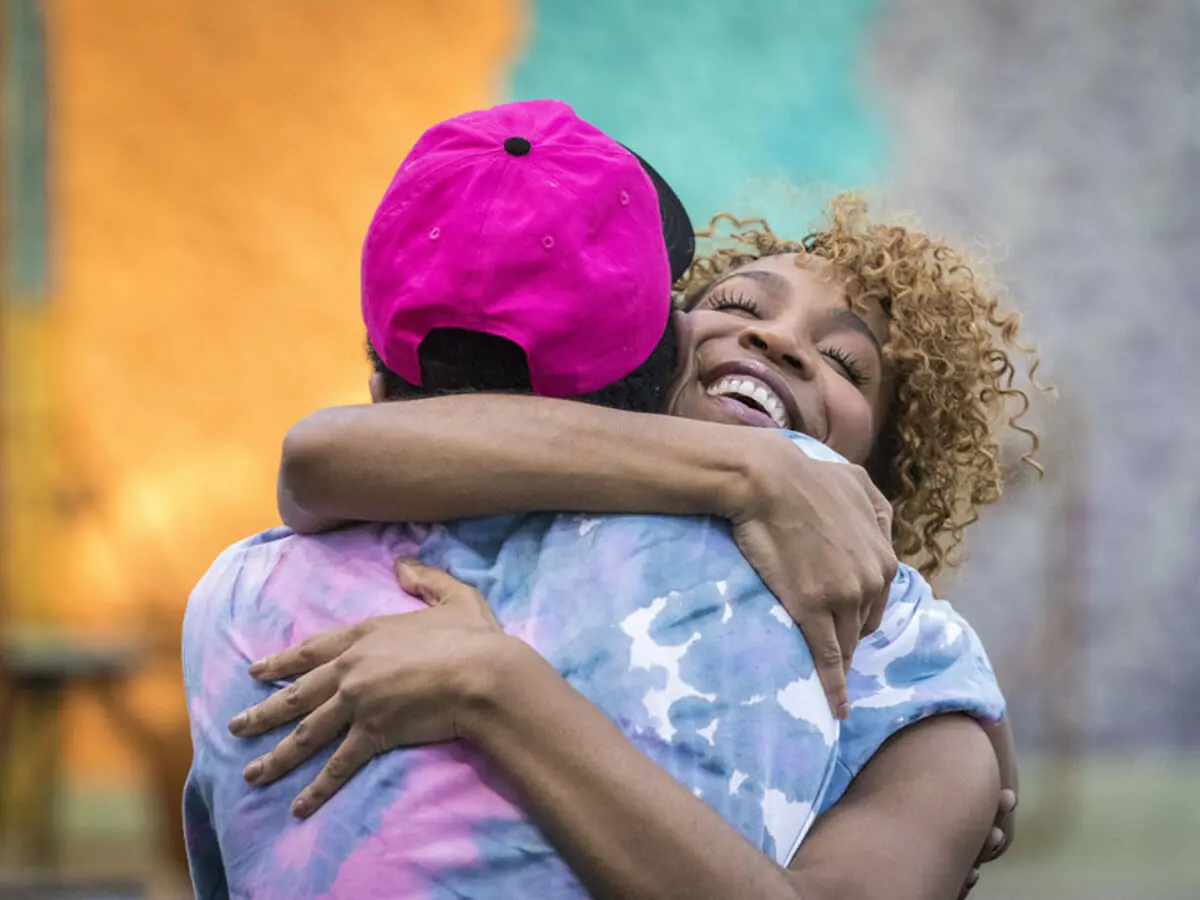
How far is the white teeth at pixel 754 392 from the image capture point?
1.56 metres

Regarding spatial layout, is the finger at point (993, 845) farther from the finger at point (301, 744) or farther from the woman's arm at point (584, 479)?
the finger at point (301, 744)

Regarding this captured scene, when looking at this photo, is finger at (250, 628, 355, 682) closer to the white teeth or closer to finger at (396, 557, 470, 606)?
finger at (396, 557, 470, 606)

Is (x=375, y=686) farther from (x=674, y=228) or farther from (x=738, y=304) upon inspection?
(x=738, y=304)

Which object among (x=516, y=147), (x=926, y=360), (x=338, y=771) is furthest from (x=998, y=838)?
(x=516, y=147)

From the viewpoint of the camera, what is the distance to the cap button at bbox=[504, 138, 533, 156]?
47.0 inches

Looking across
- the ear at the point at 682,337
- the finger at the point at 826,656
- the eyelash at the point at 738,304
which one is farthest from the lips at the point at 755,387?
the finger at the point at 826,656

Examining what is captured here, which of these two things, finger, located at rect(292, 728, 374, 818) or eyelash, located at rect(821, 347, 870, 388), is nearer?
finger, located at rect(292, 728, 374, 818)

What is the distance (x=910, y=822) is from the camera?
46.8 inches

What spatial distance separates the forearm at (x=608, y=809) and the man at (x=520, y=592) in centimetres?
2

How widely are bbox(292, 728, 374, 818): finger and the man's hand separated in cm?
35

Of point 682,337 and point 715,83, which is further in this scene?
point 715,83

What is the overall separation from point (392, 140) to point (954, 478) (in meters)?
3.77

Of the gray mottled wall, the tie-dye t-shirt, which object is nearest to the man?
the tie-dye t-shirt

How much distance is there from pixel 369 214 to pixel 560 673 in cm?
422
